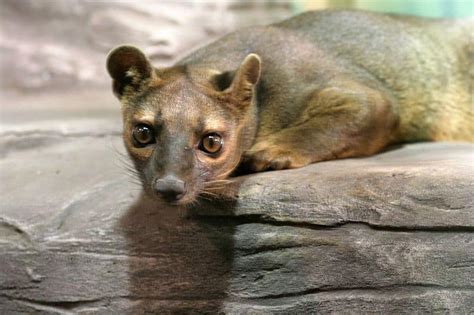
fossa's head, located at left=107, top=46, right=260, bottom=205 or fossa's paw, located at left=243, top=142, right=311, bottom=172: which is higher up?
fossa's head, located at left=107, top=46, right=260, bottom=205

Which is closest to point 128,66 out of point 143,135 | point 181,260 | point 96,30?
point 143,135

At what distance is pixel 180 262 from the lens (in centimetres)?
319

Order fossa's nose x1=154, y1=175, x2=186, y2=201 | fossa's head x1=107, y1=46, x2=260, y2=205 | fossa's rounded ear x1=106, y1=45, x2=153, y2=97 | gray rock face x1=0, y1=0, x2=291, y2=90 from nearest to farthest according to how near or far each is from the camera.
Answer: fossa's nose x1=154, y1=175, x2=186, y2=201 < fossa's head x1=107, y1=46, x2=260, y2=205 < fossa's rounded ear x1=106, y1=45, x2=153, y2=97 < gray rock face x1=0, y1=0, x2=291, y2=90

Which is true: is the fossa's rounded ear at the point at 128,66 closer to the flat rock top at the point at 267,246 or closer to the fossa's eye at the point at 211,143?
the fossa's eye at the point at 211,143

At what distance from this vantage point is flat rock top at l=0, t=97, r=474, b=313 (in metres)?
2.98

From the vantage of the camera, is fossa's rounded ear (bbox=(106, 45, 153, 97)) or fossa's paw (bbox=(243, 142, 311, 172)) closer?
fossa's rounded ear (bbox=(106, 45, 153, 97))

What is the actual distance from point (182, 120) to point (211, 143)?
193 mm

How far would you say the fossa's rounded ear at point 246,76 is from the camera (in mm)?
3273

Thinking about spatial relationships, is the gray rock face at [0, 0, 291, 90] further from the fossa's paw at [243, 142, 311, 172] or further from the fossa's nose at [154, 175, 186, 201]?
the fossa's nose at [154, 175, 186, 201]

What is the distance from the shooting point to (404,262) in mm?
2984

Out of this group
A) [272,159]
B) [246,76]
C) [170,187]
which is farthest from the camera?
[272,159]

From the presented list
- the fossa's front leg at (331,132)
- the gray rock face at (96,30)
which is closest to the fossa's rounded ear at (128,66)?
the fossa's front leg at (331,132)

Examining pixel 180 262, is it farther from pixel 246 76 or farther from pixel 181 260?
pixel 246 76

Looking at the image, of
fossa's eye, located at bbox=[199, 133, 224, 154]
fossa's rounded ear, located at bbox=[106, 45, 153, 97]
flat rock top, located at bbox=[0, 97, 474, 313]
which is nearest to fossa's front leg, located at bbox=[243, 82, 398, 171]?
flat rock top, located at bbox=[0, 97, 474, 313]
